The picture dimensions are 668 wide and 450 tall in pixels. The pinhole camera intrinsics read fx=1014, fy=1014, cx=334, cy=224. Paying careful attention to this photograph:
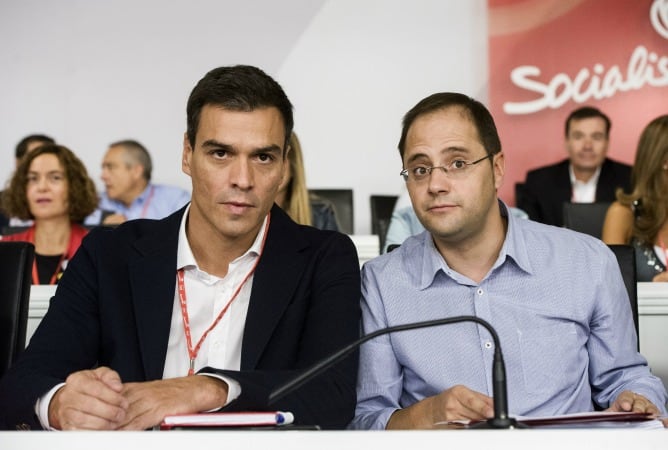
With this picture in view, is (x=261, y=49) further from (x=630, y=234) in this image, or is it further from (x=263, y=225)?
(x=263, y=225)

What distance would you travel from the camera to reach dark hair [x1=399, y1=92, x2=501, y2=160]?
2.28m

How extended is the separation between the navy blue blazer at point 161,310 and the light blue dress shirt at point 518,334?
12 centimetres

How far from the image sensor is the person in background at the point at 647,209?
3.83 metres

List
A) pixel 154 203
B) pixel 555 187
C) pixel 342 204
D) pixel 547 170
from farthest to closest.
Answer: pixel 154 203 → pixel 547 170 → pixel 555 187 → pixel 342 204

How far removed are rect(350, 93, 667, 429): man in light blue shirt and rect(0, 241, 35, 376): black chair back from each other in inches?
29.3

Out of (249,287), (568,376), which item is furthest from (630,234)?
(249,287)

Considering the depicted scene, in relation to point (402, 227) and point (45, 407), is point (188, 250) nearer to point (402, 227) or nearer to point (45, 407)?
point (45, 407)

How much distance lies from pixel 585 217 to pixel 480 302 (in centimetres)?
213

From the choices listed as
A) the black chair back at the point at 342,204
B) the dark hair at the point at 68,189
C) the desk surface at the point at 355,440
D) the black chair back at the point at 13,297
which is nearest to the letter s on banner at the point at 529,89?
the black chair back at the point at 342,204

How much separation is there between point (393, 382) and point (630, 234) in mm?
2090

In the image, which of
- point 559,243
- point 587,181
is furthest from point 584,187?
point 559,243

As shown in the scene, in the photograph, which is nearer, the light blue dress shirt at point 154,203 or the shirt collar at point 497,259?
the shirt collar at point 497,259

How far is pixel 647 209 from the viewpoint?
153 inches

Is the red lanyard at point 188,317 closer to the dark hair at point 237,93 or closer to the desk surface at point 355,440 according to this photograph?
the dark hair at point 237,93
